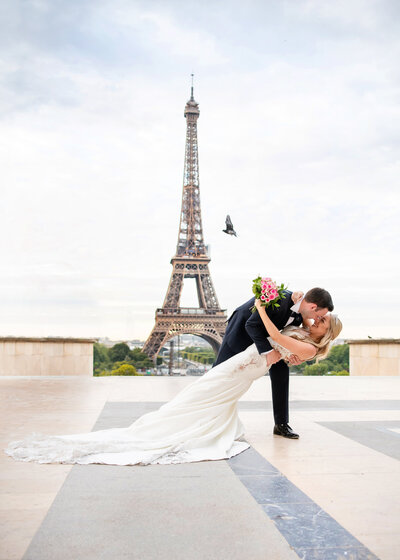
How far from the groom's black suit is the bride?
100 mm

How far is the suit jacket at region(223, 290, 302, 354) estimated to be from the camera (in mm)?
3999

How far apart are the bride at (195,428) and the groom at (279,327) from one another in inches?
2.9

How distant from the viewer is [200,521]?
7.86ft

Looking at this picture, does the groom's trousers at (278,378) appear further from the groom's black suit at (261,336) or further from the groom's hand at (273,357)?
the groom's hand at (273,357)

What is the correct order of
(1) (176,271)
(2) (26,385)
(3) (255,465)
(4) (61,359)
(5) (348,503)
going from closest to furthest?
1. (5) (348,503)
2. (3) (255,465)
3. (2) (26,385)
4. (4) (61,359)
5. (1) (176,271)

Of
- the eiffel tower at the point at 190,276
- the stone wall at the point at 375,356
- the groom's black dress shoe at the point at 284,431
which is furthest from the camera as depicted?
the eiffel tower at the point at 190,276

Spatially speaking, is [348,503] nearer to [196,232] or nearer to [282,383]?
[282,383]

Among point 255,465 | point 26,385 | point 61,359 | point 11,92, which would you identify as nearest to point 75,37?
point 11,92

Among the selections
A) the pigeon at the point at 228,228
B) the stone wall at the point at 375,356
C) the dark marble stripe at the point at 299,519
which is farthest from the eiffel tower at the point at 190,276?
the dark marble stripe at the point at 299,519

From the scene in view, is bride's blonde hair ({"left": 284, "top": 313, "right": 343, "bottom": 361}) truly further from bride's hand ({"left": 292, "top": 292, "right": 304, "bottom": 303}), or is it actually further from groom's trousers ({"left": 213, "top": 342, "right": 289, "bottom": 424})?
groom's trousers ({"left": 213, "top": 342, "right": 289, "bottom": 424})

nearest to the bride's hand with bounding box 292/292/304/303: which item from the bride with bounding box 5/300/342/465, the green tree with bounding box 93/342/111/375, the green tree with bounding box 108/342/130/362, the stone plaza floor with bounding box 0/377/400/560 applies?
the bride with bounding box 5/300/342/465

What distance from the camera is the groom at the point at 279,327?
388 centimetres

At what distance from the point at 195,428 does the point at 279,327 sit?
36.5 inches

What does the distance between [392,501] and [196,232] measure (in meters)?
35.5
